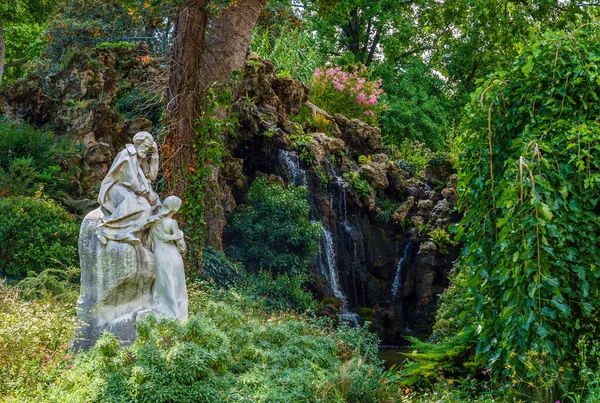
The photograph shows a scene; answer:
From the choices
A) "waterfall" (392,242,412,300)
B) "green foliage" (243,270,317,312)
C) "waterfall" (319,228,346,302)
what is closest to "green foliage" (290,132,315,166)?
"waterfall" (319,228,346,302)

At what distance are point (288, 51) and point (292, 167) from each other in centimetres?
458

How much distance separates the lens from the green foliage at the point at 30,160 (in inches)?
463

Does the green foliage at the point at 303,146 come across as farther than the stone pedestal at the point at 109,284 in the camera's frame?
Yes

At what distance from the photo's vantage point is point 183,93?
1022cm

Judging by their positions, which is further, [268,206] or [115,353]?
[268,206]

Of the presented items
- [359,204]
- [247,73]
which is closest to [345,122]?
[359,204]

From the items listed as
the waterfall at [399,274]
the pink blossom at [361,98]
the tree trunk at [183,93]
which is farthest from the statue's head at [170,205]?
the pink blossom at [361,98]

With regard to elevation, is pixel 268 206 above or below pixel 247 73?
below

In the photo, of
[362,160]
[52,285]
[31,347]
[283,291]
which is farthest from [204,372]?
[362,160]

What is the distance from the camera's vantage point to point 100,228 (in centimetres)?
678

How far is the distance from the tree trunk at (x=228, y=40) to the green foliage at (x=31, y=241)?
3.34 m

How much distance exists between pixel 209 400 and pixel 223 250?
24.7 ft

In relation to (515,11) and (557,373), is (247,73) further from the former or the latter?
(557,373)

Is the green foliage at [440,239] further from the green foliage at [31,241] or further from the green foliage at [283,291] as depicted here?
the green foliage at [31,241]
